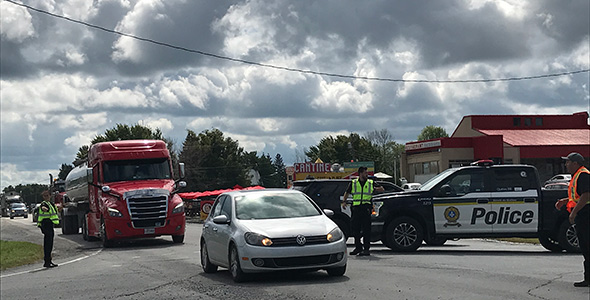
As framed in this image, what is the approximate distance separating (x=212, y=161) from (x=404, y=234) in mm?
91564

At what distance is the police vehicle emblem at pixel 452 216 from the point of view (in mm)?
16562

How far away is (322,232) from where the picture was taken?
38.2 ft

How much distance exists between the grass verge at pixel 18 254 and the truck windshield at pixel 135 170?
3.24m

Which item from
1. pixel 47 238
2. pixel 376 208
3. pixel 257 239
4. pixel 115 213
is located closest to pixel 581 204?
Answer: pixel 257 239

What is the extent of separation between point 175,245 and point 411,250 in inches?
369

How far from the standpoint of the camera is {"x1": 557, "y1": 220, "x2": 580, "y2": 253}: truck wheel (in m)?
15.9

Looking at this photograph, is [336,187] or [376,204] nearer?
[376,204]

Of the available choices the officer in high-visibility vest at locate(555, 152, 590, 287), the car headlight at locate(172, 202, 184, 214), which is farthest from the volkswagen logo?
the car headlight at locate(172, 202, 184, 214)

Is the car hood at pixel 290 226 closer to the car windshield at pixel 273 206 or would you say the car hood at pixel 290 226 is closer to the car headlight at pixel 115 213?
the car windshield at pixel 273 206

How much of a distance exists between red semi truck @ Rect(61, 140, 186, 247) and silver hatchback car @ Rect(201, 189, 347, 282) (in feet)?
34.9

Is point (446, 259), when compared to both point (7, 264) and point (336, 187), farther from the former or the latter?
point (7, 264)

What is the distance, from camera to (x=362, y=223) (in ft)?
52.1

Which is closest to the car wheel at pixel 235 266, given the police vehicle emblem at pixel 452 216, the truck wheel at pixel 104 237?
the police vehicle emblem at pixel 452 216

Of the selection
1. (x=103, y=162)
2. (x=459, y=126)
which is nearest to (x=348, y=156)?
(x=459, y=126)
